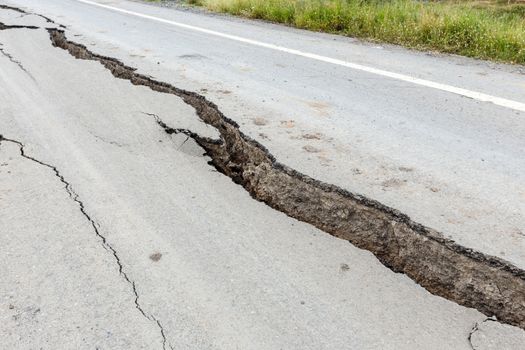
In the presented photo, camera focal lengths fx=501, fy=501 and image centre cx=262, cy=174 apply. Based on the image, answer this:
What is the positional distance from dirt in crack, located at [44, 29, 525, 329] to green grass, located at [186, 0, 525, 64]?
4355mm

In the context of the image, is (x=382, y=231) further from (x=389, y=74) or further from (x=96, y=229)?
(x=389, y=74)

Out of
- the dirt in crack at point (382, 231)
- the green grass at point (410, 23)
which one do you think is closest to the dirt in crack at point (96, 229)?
the dirt in crack at point (382, 231)

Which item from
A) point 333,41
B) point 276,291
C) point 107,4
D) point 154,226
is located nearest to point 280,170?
point 154,226

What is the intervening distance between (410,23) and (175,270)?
6.42 meters

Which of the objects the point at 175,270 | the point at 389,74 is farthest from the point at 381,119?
the point at 175,270

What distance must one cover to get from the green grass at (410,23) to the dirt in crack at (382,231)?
4355mm

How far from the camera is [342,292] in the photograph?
80.9 inches

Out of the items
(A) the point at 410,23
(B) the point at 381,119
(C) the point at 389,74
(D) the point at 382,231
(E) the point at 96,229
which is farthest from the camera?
(A) the point at 410,23

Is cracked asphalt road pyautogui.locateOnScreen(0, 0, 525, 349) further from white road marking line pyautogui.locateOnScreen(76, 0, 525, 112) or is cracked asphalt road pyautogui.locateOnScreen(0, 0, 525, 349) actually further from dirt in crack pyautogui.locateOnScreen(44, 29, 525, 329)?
white road marking line pyautogui.locateOnScreen(76, 0, 525, 112)

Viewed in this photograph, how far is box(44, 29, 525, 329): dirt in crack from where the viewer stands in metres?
1.99

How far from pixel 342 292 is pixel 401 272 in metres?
0.32

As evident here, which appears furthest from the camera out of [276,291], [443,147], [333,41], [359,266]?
[333,41]

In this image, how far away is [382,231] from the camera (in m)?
2.37

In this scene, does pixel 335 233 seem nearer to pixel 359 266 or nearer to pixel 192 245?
pixel 359 266
